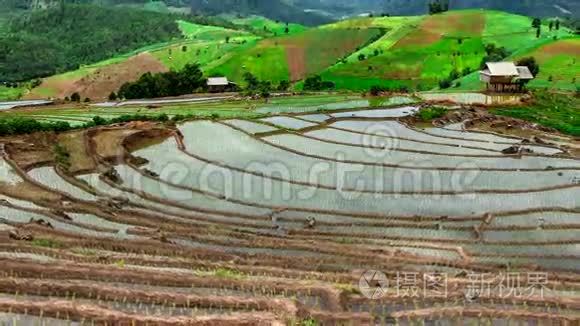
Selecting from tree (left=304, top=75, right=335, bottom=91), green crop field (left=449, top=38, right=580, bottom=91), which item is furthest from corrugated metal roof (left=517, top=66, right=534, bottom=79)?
tree (left=304, top=75, right=335, bottom=91)

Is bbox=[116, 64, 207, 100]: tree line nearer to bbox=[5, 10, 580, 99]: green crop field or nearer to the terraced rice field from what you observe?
bbox=[5, 10, 580, 99]: green crop field

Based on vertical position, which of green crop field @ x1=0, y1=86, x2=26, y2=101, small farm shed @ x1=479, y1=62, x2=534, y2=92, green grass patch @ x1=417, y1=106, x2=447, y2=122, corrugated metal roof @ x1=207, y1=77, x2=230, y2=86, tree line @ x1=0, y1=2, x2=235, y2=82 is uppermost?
tree line @ x1=0, y1=2, x2=235, y2=82

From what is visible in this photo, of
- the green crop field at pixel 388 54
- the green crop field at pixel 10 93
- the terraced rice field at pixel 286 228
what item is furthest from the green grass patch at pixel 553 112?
the green crop field at pixel 10 93

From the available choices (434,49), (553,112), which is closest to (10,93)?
(434,49)

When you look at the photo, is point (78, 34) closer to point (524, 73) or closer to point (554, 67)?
point (554, 67)

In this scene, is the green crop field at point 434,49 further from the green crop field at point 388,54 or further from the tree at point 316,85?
the tree at point 316,85
